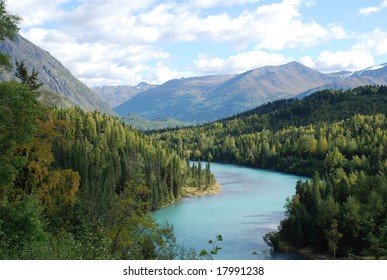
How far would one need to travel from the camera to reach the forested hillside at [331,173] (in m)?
47.2

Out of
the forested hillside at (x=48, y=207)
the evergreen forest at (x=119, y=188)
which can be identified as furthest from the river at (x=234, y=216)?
the forested hillside at (x=48, y=207)

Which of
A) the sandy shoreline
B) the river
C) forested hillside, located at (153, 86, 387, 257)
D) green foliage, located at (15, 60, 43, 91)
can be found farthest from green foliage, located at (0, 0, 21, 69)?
the sandy shoreline

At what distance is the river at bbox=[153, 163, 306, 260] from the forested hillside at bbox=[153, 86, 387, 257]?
4.37 metres

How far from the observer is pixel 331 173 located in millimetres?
91250

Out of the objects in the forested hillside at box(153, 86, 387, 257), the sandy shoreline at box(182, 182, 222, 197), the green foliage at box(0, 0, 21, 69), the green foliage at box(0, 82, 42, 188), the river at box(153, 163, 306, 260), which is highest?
the green foliage at box(0, 0, 21, 69)

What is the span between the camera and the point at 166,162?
102000 mm

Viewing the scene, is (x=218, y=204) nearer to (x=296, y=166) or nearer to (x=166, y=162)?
(x=166, y=162)

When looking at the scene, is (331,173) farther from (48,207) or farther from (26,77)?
(48,207)

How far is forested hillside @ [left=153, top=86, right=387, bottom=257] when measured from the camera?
47.2m

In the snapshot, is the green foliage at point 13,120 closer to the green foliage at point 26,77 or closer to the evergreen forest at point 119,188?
the evergreen forest at point 119,188

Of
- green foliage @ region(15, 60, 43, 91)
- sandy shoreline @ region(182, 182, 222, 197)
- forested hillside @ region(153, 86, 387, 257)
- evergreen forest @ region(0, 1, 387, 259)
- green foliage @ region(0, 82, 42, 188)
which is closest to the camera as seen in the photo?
green foliage @ region(0, 82, 42, 188)

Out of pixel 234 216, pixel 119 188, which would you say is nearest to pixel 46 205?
pixel 234 216

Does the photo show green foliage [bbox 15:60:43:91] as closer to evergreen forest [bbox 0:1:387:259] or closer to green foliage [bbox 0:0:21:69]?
evergreen forest [bbox 0:1:387:259]

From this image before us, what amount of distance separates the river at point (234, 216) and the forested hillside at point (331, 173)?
172 inches
